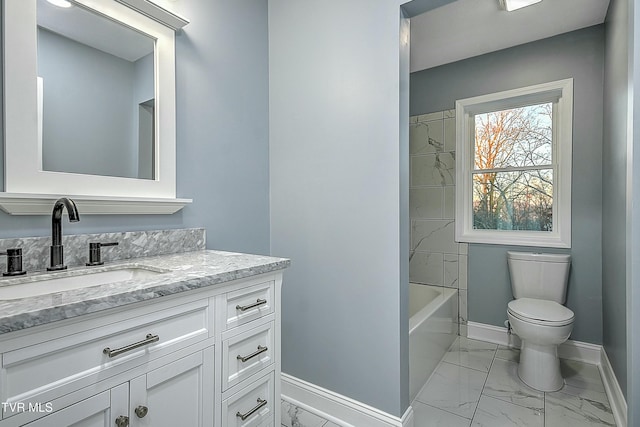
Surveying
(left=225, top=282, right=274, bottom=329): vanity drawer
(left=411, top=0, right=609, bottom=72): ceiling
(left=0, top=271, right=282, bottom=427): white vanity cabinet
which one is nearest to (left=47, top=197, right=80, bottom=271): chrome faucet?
(left=0, top=271, right=282, bottom=427): white vanity cabinet

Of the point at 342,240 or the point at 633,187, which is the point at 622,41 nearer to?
the point at 633,187

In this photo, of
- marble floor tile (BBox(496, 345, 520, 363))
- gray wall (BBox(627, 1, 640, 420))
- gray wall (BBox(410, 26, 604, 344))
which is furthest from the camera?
marble floor tile (BBox(496, 345, 520, 363))

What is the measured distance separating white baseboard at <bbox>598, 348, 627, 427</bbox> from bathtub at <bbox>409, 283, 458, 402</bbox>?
990 millimetres

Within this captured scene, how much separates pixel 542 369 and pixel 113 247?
260 cm

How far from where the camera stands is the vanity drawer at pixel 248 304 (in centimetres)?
108

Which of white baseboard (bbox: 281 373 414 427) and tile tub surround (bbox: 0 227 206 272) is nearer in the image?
tile tub surround (bbox: 0 227 206 272)

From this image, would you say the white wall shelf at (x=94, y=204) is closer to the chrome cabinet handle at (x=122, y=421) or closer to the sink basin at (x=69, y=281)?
the sink basin at (x=69, y=281)

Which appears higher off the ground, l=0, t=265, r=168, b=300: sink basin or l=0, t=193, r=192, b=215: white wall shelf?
l=0, t=193, r=192, b=215: white wall shelf

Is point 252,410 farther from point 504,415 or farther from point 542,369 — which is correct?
point 542,369

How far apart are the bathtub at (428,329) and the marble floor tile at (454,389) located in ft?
0.18

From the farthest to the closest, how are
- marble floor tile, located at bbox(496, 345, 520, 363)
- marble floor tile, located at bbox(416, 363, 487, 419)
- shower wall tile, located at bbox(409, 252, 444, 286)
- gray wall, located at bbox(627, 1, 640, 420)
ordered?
shower wall tile, located at bbox(409, 252, 444, 286) → marble floor tile, located at bbox(496, 345, 520, 363) → marble floor tile, located at bbox(416, 363, 487, 419) → gray wall, located at bbox(627, 1, 640, 420)

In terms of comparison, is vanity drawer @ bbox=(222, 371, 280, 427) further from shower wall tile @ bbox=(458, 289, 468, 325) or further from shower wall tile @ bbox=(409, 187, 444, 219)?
shower wall tile @ bbox=(409, 187, 444, 219)

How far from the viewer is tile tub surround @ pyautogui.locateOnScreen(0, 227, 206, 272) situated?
107 centimetres

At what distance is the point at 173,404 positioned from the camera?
915 mm
